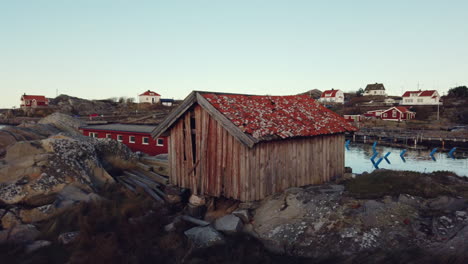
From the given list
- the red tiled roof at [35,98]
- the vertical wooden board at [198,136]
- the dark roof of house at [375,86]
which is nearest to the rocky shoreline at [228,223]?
the vertical wooden board at [198,136]

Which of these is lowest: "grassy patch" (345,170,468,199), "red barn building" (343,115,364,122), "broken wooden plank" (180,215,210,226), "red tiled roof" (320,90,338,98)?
"broken wooden plank" (180,215,210,226)

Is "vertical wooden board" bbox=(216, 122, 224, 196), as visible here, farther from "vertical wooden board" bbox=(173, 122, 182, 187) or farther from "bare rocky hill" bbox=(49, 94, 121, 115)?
"bare rocky hill" bbox=(49, 94, 121, 115)

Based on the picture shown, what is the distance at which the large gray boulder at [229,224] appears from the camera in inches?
423

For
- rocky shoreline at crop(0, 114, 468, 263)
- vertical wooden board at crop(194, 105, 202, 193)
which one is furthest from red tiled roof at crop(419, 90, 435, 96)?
vertical wooden board at crop(194, 105, 202, 193)

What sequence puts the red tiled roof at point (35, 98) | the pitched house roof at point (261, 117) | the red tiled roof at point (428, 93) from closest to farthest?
the pitched house roof at point (261, 117), the red tiled roof at point (428, 93), the red tiled roof at point (35, 98)

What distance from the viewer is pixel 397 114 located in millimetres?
73062

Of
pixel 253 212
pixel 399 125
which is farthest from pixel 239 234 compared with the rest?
pixel 399 125

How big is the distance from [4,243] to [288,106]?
12646mm

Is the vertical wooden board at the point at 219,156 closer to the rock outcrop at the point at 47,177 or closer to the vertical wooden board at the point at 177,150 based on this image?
the vertical wooden board at the point at 177,150

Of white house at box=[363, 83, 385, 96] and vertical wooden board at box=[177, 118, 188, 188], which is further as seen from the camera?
white house at box=[363, 83, 385, 96]

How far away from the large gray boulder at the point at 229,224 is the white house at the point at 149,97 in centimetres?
10301

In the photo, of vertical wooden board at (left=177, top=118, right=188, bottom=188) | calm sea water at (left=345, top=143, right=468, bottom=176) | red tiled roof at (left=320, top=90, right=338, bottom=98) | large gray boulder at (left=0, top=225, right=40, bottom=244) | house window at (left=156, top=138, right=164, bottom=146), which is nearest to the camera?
large gray boulder at (left=0, top=225, right=40, bottom=244)

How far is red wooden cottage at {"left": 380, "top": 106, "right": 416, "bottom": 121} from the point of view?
72.5 meters

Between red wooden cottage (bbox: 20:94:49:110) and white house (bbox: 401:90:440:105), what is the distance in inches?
4241
